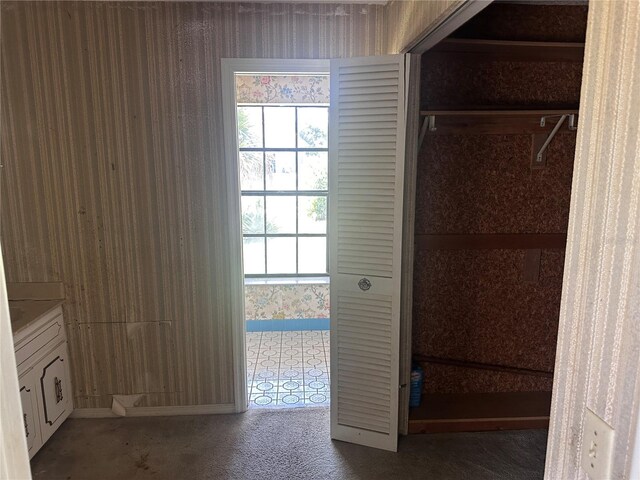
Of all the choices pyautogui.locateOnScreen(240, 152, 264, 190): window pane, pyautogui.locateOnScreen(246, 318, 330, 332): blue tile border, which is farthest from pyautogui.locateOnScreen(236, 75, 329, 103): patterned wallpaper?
pyautogui.locateOnScreen(246, 318, 330, 332): blue tile border

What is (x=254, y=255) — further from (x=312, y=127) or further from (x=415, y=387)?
(x=415, y=387)

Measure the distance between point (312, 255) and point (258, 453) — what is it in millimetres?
2501

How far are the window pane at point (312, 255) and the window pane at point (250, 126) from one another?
1106 mm

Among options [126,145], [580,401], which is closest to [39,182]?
[126,145]

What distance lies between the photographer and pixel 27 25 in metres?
2.43

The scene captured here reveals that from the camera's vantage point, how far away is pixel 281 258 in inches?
189

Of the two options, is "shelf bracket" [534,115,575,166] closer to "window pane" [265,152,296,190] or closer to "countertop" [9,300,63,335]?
"window pane" [265,152,296,190]

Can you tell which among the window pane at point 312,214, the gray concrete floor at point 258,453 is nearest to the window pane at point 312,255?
the window pane at point 312,214

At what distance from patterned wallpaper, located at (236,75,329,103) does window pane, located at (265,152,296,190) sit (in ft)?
1.76

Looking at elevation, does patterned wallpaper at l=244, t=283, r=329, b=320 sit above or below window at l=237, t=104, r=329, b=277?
below

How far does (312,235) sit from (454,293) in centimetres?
217

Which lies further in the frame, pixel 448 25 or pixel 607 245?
pixel 448 25

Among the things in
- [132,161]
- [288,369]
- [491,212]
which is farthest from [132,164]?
[491,212]

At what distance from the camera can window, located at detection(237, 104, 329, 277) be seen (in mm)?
4598
